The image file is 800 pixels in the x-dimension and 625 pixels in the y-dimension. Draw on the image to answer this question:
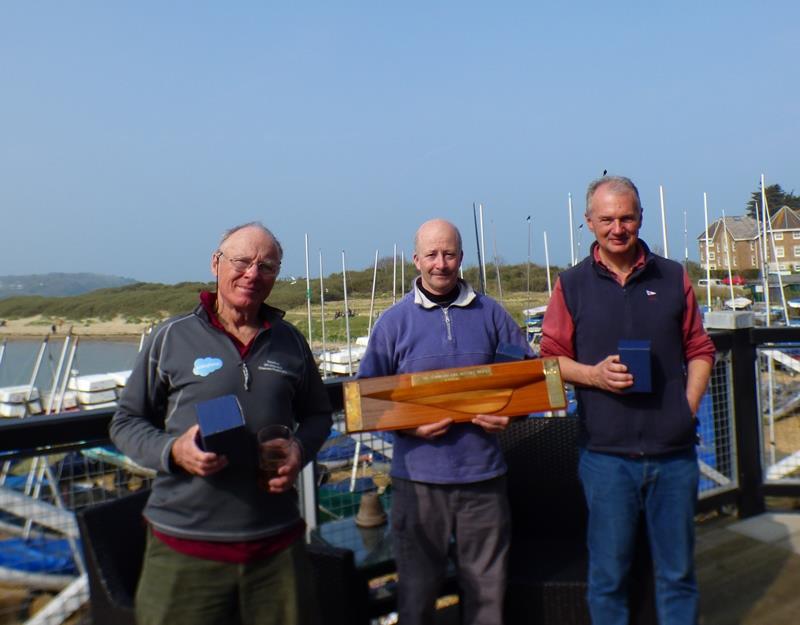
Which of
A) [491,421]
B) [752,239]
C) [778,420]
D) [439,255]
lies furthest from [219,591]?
[752,239]

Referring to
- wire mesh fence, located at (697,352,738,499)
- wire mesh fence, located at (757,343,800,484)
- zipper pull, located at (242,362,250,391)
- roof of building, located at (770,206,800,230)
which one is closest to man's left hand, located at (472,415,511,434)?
zipper pull, located at (242,362,250,391)

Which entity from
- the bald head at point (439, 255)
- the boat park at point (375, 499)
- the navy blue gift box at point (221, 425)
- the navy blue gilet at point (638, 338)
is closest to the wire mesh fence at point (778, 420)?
the boat park at point (375, 499)

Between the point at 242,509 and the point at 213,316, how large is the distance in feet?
1.71

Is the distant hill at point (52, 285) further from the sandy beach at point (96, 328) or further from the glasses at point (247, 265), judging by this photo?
the glasses at point (247, 265)

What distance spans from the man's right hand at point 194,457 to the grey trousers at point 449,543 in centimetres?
76

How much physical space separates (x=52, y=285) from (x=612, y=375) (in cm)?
6643

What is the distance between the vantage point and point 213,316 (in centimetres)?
177

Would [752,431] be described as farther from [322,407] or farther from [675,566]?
[322,407]

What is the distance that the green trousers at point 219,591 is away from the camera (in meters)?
1.62

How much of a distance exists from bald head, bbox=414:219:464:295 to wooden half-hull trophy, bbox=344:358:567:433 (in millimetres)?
333

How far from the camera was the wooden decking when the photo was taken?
2.76 m

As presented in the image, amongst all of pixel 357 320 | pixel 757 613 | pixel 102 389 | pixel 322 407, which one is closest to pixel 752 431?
pixel 757 613

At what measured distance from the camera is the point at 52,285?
5953 centimetres

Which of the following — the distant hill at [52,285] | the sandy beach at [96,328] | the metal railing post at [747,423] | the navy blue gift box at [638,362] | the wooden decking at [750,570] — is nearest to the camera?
the navy blue gift box at [638,362]
